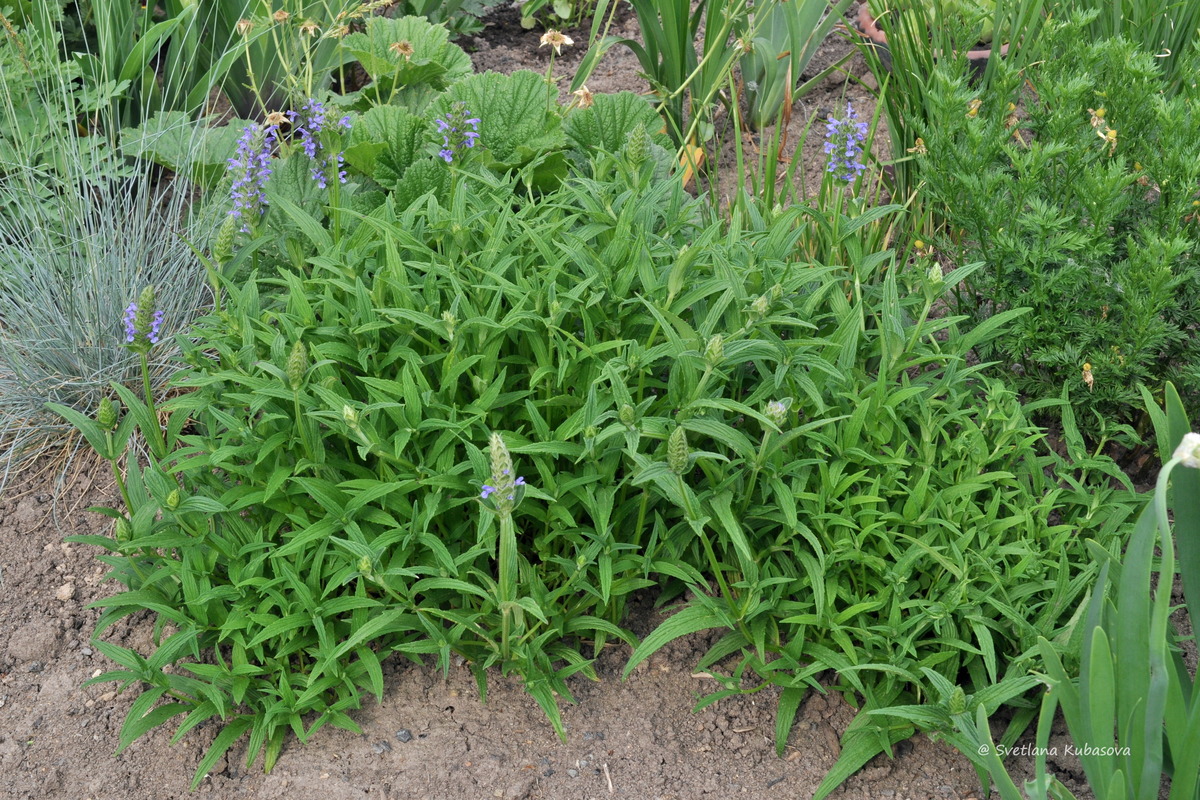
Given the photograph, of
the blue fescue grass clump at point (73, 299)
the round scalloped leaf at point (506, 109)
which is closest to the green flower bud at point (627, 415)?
the round scalloped leaf at point (506, 109)

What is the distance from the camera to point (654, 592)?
7.55 feet

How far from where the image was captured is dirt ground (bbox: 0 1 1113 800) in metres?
1.95

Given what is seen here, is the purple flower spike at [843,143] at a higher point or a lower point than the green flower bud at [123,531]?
higher

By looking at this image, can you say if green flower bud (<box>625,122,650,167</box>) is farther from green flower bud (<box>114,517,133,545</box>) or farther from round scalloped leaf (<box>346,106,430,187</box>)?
green flower bud (<box>114,517,133,545</box>)

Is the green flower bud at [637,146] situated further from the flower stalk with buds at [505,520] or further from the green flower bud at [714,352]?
the flower stalk with buds at [505,520]

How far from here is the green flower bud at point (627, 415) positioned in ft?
5.83

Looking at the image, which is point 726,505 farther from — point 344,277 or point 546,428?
point 344,277

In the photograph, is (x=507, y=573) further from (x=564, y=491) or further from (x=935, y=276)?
(x=935, y=276)

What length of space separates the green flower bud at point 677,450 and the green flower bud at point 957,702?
0.58 meters

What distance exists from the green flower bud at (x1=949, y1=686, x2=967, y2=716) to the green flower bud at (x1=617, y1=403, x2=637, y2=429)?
700mm

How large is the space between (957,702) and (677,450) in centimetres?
62

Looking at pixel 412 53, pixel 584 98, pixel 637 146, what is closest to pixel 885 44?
pixel 584 98

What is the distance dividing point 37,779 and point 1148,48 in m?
3.12

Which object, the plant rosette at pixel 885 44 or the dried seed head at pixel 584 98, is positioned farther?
the plant rosette at pixel 885 44
